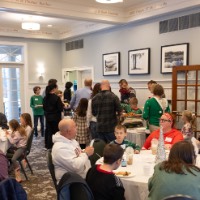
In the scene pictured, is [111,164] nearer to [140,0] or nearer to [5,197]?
[5,197]

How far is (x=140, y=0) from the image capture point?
623 centimetres

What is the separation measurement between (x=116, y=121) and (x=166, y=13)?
2833 mm

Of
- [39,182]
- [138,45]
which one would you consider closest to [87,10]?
[138,45]

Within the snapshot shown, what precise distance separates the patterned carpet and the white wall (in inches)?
112

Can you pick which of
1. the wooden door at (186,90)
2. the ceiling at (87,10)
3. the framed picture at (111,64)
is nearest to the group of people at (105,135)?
the wooden door at (186,90)

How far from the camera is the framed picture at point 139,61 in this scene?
677cm

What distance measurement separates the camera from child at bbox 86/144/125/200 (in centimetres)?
222

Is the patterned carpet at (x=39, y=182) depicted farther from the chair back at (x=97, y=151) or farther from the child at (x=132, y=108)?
the child at (x=132, y=108)

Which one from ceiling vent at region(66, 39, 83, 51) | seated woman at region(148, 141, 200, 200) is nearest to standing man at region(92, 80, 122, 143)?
seated woman at region(148, 141, 200, 200)

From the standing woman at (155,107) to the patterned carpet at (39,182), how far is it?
6.12ft

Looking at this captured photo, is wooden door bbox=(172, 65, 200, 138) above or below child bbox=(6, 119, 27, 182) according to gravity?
above

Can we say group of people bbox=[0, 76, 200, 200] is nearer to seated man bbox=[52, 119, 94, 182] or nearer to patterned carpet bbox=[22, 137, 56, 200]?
seated man bbox=[52, 119, 94, 182]

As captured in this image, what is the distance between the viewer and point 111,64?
7.87 metres

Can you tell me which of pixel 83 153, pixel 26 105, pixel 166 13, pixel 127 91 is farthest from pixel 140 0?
pixel 26 105
